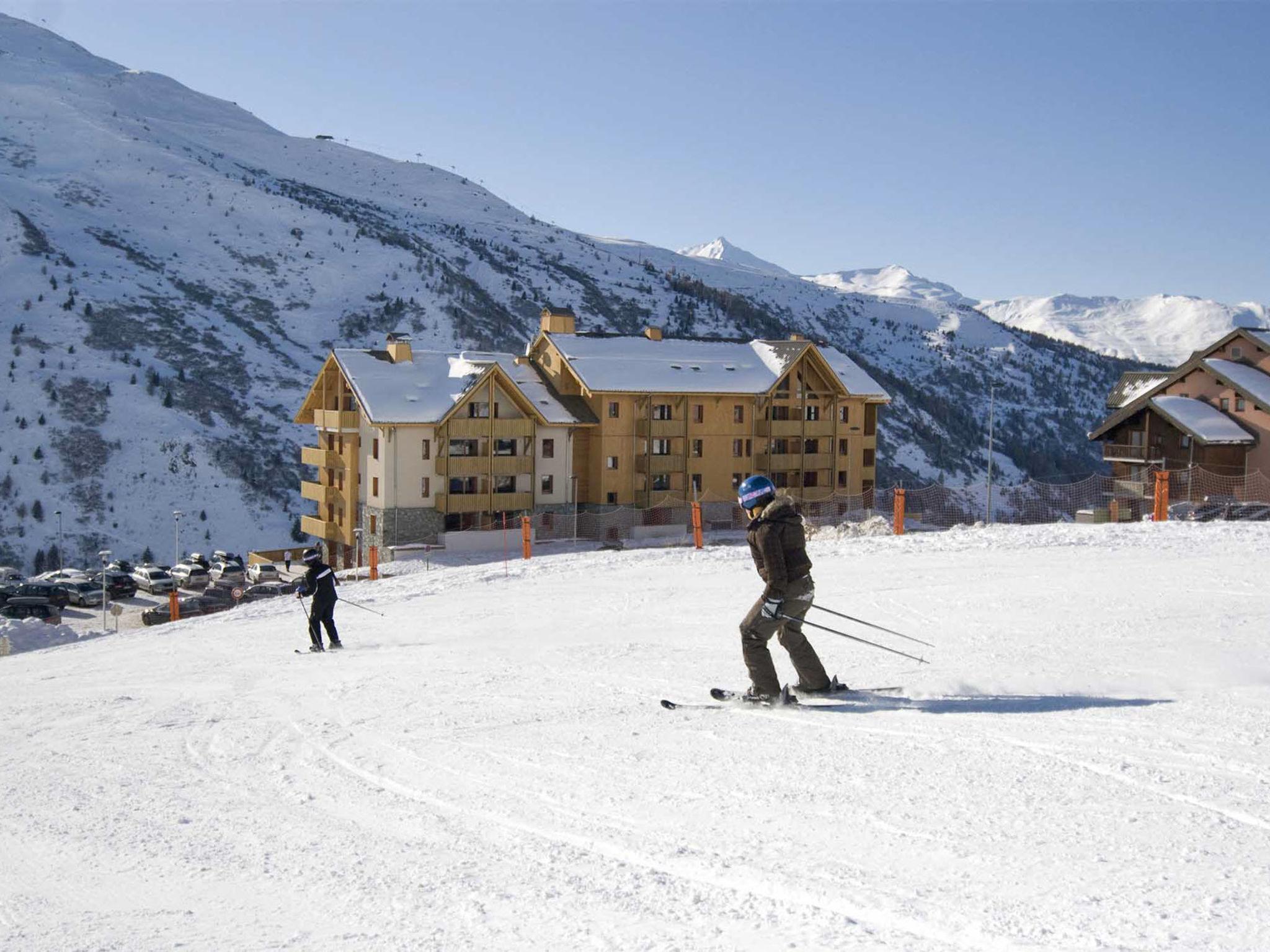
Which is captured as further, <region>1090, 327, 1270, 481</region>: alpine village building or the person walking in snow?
<region>1090, 327, 1270, 481</region>: alpine village building

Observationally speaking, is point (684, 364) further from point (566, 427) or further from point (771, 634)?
point (771, 634)

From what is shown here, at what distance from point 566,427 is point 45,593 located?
2237 centimetres

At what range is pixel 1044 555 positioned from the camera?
17750mm

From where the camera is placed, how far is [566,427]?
4631 cm

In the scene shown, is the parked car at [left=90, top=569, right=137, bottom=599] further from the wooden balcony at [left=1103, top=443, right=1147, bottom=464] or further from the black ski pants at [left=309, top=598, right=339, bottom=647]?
the wooden balcony at [left=1103, top=443, right=1147, bottom=464]

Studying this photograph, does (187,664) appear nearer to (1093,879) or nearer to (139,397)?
(1093,879)

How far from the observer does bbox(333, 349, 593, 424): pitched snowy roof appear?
42344 millimetres

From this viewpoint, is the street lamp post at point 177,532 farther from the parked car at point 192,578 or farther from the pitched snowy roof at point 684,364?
the pitched snowy roof at point 684,364

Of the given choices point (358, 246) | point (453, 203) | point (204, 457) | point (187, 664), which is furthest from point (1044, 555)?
point (453, 203)

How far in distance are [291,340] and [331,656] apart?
8086 cm

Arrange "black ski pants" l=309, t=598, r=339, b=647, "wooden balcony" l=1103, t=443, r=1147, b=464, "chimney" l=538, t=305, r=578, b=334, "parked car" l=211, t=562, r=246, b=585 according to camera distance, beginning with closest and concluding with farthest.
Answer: "black ski pants" l=309, t=598, r=339, b=647 < "wooden balcony" l=1103, t=443, r=1147, b=464 < "parked car" l=211, t=562, r=246, b=585 < "chimney" l=538, t=305, r=578, b=334

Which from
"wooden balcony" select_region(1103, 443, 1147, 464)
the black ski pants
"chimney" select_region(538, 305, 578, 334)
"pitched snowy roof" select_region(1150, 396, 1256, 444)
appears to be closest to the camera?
the black ski pants

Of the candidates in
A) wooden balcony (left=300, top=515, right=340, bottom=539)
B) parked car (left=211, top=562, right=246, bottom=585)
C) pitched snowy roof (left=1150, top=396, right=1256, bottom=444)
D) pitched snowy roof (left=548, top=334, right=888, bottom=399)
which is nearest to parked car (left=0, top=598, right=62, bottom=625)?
parked car (left=211, top=562, right=246, bottom=585)

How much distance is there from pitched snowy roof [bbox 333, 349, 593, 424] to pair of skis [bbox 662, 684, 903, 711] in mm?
34754
